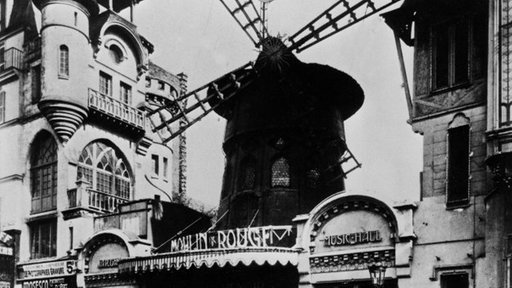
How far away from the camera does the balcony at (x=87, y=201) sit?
32.9 meters

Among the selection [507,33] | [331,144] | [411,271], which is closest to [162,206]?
[331,144]

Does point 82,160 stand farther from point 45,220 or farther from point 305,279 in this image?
point 305,279

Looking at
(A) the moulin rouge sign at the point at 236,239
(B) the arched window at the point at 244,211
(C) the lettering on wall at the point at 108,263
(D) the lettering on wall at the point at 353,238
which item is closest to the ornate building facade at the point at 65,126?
(C) the lettering on wall at the point at 108,263

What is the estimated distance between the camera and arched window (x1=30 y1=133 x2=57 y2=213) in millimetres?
34531

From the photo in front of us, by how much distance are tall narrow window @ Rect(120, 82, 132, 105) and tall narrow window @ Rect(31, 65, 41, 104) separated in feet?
14.2

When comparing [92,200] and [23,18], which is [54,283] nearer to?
[92,200]

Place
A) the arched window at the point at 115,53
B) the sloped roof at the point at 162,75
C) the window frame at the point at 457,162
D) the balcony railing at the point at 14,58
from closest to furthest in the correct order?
the window frame at the point at 457,162 → the balcony railing at the point at 14,58 → the arched window at the point at 115,53 → the sloped roof at the point at 162,75

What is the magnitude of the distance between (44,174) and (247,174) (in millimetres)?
10965

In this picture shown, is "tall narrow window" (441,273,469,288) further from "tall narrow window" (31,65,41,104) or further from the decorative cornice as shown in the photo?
"tall narrow window" (31,65,41,104)

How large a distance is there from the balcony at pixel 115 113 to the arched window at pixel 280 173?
1007 centimetres

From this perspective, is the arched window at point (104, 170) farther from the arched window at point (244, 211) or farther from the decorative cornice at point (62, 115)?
the arched window at point (244, 211)

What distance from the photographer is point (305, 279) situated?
970 inches

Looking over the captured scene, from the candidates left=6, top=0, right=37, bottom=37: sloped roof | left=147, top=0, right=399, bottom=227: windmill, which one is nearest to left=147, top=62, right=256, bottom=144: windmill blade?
left=147, top=0, right=399, bottom=227: windmill

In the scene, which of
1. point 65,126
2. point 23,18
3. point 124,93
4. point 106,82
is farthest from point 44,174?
point 23,18
